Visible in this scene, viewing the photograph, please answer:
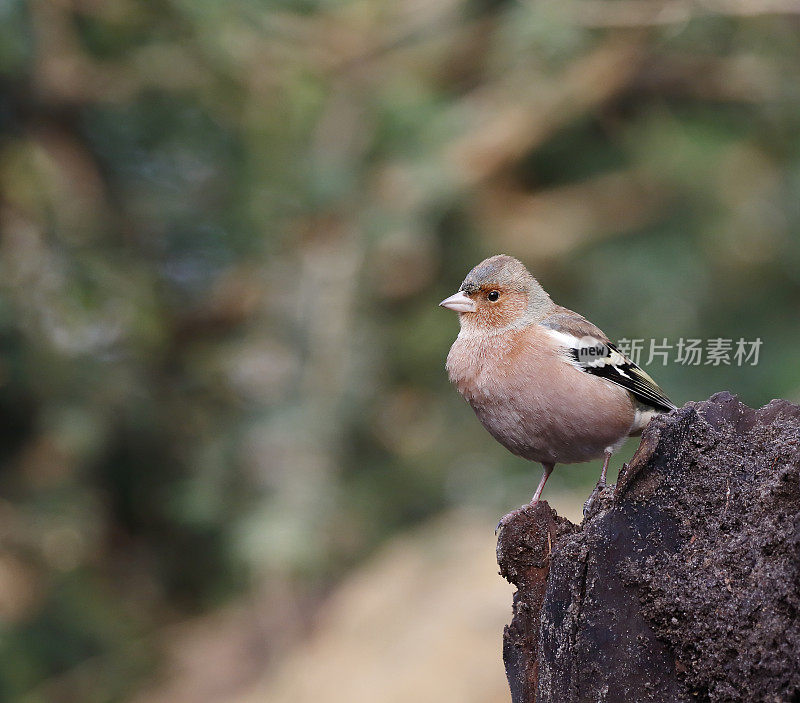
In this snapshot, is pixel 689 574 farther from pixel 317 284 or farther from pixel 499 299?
pixel 317 284

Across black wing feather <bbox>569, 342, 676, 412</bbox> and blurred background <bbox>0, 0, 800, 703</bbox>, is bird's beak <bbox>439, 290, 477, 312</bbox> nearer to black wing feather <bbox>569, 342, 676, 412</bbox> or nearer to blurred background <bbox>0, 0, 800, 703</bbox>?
black wing feather <bbox>569, 342, 676, 412</bbox>

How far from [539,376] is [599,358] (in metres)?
0.47

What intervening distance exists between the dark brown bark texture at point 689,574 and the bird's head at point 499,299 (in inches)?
70.4

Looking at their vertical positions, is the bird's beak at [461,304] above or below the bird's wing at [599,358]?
above

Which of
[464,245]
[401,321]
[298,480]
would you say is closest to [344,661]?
[298,480]

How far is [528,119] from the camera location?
1019 centimetres

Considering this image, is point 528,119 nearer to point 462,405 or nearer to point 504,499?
point 462,405

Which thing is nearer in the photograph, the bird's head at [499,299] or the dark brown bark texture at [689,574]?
the dark brown bark texture at [689,574]

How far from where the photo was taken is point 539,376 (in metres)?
4.14

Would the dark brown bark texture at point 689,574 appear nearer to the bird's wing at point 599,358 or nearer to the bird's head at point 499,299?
the bird's wing at point 599,358

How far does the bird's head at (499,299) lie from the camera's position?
15.1 ft
